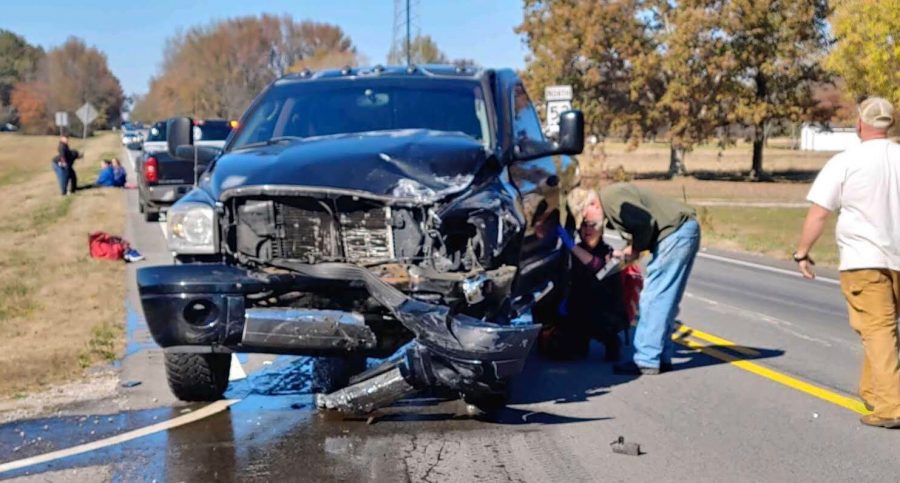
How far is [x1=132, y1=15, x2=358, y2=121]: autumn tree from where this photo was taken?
75.8m

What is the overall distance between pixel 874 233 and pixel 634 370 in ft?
7.14

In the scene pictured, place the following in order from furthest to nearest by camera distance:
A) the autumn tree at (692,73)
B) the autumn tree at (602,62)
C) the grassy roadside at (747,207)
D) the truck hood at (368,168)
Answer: the autumn tree at (602,62), the autumn tree at (692,73), the grassy roadside at (747,207), the truck hood at (368,168)

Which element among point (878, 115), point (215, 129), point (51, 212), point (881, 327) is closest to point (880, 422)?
point (881, 327)

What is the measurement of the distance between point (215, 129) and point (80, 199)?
8.12 metres

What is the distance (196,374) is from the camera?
21.4ft

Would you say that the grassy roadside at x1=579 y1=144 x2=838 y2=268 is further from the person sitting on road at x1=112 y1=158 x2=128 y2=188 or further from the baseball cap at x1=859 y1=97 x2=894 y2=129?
the person sitting on road at x1=112 y1=158 x2=128 y2=188

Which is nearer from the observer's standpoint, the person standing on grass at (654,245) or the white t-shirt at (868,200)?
the white t-shirt at (868,200)

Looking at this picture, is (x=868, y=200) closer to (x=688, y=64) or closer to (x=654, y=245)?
(x=654, y=245)

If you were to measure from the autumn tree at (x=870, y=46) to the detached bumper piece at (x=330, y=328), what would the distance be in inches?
731

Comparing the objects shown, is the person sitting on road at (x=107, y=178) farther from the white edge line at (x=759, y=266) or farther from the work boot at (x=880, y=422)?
the work boot at (x=880, y=422)

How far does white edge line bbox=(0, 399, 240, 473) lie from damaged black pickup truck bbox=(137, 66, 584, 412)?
0.45 feet

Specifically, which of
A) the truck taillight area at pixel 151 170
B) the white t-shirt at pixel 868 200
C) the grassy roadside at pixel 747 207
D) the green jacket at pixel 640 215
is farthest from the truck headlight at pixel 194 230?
the truck taillight area at pixel 151 170

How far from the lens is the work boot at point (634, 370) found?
7.70 meters

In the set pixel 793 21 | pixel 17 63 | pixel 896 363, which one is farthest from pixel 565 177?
pixel 17 63
